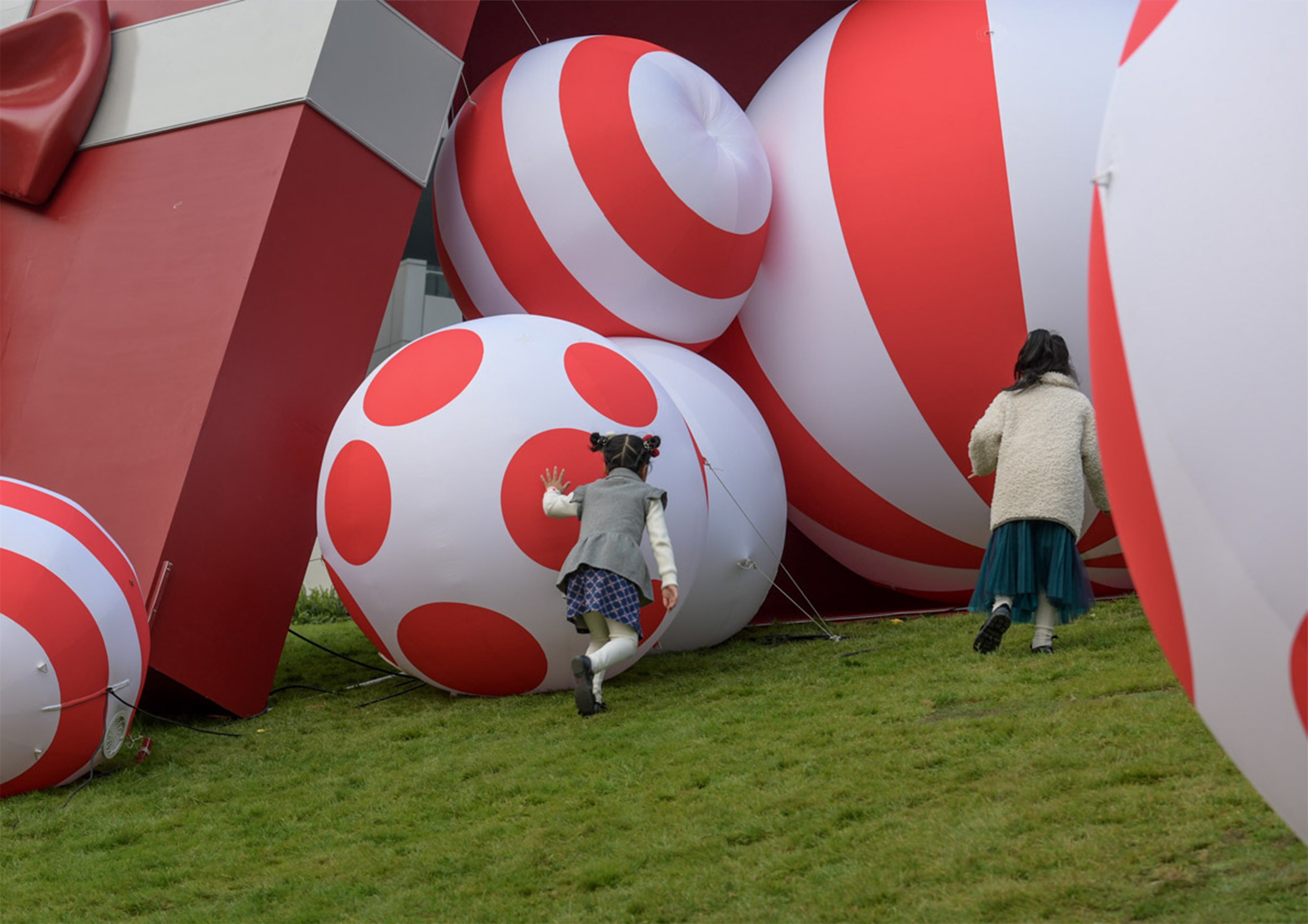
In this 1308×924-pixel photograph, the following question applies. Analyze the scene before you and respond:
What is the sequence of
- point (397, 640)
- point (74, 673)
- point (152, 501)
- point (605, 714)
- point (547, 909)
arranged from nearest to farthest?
point (547, 909) < point (74, 673) < point (605, 714) < point (397, 640) < point (152, 501)

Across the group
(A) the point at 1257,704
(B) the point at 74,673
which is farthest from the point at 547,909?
Result: (B) the point at 74,673

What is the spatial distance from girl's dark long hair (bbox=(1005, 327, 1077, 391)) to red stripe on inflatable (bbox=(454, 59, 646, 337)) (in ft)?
5.85

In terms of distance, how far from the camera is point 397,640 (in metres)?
4.86

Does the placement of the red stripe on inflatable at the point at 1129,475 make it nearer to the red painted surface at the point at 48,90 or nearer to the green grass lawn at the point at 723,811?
the green grass lawn at the point at 723,811

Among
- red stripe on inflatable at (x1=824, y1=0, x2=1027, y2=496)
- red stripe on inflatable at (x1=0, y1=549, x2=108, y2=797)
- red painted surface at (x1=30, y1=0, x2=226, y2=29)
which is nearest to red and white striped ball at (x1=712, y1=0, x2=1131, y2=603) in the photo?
red stripe on inflatable at (x1=824, y1=0, x2=1027, y2=496)

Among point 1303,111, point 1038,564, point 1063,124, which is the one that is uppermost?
point 1063,124

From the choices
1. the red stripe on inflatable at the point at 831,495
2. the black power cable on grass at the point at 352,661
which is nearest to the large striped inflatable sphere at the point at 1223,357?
the red stripe on inflatable at the point at 831,495

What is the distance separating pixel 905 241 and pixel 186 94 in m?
3.32

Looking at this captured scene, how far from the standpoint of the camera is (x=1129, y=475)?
1.96 meters

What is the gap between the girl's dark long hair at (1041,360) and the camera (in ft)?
15.8

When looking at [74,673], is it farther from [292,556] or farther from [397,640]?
[292,556]

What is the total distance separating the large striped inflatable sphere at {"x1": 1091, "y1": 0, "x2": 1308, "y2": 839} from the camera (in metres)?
1.68

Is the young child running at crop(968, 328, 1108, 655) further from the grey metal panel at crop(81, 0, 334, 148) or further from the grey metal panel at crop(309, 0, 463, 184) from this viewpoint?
the grey metal panel at crop(81, 0, 334, 148)

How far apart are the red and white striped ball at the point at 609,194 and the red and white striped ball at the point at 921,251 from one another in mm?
345
